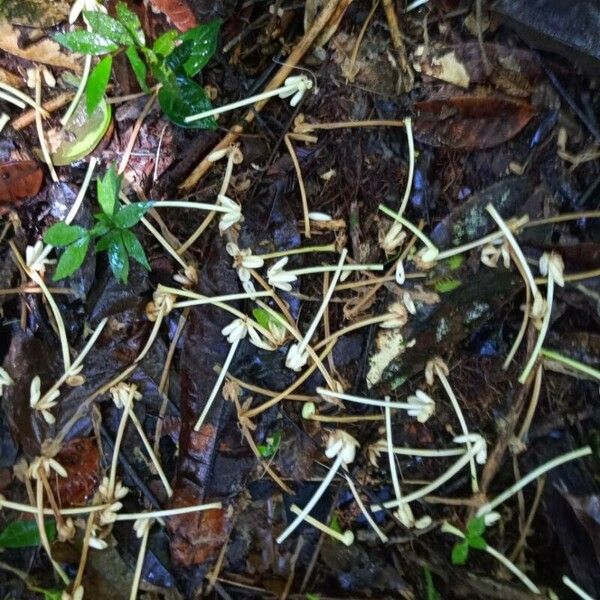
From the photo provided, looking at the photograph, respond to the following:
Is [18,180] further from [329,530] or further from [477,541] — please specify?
[477,541]

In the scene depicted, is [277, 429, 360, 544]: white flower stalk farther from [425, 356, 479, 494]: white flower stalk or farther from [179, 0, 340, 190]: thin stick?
[179, 0, 340, 190]: thin stick

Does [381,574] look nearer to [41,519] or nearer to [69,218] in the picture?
[41,519]

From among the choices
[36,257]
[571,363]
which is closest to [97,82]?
[36,257]

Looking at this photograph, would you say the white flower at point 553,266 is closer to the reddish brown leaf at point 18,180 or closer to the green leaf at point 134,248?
the green leaf at point 134,248

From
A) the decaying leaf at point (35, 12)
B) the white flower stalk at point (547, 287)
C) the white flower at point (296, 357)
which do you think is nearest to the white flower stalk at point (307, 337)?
the white flower at point (296, 357)

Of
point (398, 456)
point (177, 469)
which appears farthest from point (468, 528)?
point (177, 469)

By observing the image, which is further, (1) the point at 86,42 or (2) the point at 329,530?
(2) the point at 329,530
